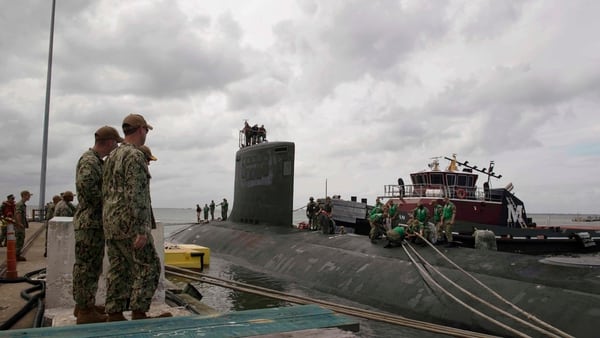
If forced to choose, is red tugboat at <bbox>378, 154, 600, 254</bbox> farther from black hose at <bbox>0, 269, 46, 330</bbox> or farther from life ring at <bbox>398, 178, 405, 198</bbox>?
black hose at <bbox>0, 269, 46, 330</bbox>

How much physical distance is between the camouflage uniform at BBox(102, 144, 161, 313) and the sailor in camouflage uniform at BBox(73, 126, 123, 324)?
0.39 metres

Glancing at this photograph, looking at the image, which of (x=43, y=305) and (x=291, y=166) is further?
(x=291, y=166)

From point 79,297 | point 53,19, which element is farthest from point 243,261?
point 53,19

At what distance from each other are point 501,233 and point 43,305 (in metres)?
18.5

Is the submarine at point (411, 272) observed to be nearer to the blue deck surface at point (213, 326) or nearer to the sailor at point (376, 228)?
the sailor at point (376, 228)

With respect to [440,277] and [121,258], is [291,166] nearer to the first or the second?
[440,277]

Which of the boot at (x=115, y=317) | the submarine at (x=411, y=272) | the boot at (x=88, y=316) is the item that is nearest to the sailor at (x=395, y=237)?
the submarine at (x=411, y=272)

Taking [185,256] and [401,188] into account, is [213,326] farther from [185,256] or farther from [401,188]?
[401,188]

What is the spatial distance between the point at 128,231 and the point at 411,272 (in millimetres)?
6765

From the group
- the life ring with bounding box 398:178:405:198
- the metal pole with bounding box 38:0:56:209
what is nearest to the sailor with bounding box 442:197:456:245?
the life ring with bounding box 398:178:405:198

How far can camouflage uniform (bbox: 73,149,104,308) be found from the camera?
4555mm

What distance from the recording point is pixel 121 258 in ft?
14.0

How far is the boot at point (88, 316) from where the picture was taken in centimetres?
448

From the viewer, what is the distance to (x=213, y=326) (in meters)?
3.58
